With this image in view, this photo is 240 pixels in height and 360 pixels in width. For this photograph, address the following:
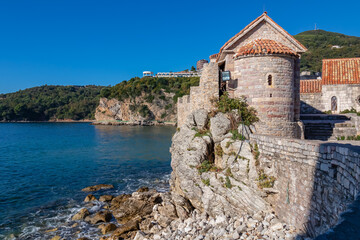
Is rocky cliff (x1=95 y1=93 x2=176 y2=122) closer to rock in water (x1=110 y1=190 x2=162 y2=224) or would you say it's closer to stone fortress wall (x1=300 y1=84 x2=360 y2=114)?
stone fortress wall (x1=300 y1=84 x2=360 y2=114)

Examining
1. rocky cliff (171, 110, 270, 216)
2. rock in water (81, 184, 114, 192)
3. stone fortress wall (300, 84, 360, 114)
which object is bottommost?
rock in water (81, 184, 114, 192)

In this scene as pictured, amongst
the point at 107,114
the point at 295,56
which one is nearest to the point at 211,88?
the point at 295,56

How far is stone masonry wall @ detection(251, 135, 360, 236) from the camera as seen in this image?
208 inches

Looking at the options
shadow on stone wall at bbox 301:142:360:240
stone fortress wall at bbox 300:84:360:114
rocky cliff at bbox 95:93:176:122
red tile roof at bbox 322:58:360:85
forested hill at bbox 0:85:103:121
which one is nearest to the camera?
shadow on stone wall at bbox 301:142:360:240

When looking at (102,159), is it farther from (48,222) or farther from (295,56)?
(295,56)

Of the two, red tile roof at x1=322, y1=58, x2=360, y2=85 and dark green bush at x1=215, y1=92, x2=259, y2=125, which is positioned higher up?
red tile roof at x1=322, y1=58, x2=360, y2=85

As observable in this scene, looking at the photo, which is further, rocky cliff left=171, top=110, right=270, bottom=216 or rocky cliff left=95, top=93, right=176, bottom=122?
rocky cliff left=95, top=93, right=176, bottom=122

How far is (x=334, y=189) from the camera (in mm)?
5801

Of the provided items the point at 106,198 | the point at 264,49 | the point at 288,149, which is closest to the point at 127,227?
the point at 106,198

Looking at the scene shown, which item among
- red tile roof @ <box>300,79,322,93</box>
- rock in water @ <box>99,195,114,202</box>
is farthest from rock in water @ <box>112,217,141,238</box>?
red tile roof @ <box>300,79,322,93</box>

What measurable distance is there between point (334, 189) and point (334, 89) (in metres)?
17.6

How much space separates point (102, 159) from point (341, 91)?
949 inches

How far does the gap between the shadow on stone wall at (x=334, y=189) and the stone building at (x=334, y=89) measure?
16.4m

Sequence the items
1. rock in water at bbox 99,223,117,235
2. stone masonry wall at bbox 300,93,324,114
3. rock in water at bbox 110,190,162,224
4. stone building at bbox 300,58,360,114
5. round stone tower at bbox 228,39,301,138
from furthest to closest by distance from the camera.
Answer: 1. stone masonry wall at bbox 300,93,324,114
2. stone building at bbox 300,58,360,114
3. rock in water at bbox 110,190,162,224
4. rock in water at bbox 99,223,117,235
5. round stone tower at bbox 228,39,301,138
